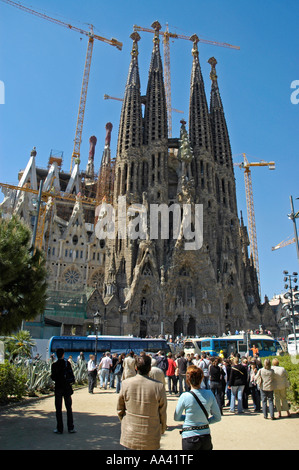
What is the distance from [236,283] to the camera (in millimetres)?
45531

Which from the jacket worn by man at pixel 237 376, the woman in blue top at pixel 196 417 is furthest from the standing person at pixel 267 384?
the woman in blue top at pixel 196 417

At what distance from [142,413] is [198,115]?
53570 millimetres

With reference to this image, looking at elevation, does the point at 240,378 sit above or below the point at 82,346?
below

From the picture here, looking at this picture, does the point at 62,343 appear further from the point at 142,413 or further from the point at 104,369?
the point at 142,413

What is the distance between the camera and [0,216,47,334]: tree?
28.5ft

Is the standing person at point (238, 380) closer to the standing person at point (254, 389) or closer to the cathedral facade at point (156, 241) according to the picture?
the standing person at point (254, 389)

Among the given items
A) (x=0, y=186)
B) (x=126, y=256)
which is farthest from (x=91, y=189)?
(x=126, y=256)

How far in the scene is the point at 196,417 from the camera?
3.96 m

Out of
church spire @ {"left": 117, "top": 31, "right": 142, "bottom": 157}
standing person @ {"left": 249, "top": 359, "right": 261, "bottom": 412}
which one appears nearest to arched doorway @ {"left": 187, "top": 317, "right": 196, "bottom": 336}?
church spire @ {"left": 117, "top": 31, "right": 142, "bottom": 157}

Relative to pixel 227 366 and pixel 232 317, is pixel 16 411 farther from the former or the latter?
pixel 232 317

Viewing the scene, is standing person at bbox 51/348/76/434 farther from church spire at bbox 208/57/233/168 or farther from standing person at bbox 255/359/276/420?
church spire at bbox 208/57/233/168

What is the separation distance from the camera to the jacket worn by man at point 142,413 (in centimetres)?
376

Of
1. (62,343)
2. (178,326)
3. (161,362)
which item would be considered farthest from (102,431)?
(178,326)
